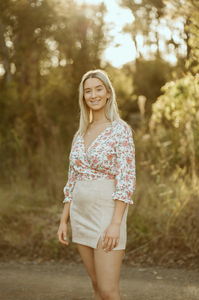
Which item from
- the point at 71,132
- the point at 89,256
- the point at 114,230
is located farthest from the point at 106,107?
the point at 71,132

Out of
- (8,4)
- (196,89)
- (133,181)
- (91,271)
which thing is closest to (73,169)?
(133,181)

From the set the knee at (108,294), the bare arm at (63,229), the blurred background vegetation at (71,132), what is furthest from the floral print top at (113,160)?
the blurred background vegetation at (71,132)

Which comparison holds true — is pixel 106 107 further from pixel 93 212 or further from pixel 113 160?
pixel 93 212

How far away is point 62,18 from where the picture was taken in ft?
31.8

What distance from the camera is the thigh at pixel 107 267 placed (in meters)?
2.22

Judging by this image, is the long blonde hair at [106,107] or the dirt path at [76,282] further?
the dirt path at [76,282]

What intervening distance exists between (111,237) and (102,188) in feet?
1.04

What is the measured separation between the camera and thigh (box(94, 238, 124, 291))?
2223 mm

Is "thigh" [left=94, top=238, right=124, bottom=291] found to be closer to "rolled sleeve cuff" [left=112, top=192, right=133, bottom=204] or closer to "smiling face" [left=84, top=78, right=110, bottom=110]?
"rolled sleeve cuff" [left=112, top=192, right=133, bottom=204]

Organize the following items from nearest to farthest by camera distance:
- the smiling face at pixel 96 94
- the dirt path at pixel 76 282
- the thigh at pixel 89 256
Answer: the thigh at pixel 89 256 < the smiling face at pixel 96 94 < the dirt path at pixel 76 282

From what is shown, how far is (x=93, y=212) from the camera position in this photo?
236 centimetres

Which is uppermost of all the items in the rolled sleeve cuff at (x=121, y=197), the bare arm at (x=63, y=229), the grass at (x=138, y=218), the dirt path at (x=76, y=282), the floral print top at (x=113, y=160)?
the floral print top at (x=113, y=160)

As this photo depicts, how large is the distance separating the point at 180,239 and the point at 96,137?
8.88ft

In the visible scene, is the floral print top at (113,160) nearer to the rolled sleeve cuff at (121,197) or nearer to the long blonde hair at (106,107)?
the rolled sleeve cuff at (121,197)
